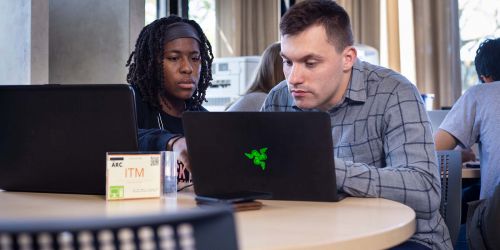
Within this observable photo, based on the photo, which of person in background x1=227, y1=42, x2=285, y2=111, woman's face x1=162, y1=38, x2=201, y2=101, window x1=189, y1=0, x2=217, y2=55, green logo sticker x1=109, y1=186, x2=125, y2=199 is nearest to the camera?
green logo sticker x1=109, y1=186, x2=125, y2=199

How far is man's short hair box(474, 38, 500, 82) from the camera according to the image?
2832mm

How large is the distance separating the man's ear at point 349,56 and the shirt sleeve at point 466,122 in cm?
96

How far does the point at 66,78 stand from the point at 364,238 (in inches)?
142

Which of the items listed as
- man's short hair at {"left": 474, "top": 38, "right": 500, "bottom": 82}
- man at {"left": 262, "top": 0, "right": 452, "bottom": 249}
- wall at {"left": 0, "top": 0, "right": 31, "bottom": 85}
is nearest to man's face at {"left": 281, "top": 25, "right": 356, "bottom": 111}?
man at {"left": 262, "top": 0, "right": 452, "bottom": 249}

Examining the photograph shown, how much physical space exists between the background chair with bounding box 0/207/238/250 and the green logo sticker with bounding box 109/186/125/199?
3.13 ft

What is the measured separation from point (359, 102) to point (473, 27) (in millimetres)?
4367

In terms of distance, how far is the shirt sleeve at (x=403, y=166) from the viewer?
147 centimetres

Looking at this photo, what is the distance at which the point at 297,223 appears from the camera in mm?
1097

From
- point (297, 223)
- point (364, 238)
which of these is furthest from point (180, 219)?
point (297, 223)

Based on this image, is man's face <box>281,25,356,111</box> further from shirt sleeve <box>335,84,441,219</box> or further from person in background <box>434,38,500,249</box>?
person in background <box>434,38,500,249</box>

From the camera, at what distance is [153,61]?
90.0 inches

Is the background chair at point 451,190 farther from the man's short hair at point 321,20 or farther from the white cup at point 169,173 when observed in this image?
the white cup at point 169,173

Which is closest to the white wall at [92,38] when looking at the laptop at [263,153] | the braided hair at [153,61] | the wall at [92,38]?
the wall at [92,38]

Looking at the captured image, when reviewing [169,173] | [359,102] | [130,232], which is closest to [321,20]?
[359,102]
